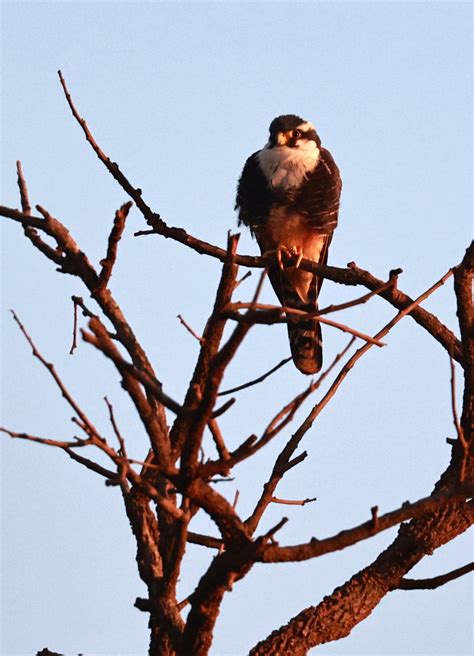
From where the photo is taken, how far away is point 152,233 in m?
3.70

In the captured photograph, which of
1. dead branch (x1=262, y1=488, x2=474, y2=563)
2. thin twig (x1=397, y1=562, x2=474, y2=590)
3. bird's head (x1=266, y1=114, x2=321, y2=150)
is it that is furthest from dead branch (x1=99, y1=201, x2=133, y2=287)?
bird's head (x1=266, y1=114, x2=321, y2=150)

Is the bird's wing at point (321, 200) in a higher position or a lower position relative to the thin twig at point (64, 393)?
higher

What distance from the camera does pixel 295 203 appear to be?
533 cm

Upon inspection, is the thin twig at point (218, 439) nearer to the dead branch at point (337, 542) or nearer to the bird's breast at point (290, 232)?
the dead branch at point (337, 542)

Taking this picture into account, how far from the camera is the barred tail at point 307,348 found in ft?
17.8

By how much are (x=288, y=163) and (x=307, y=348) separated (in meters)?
1.02

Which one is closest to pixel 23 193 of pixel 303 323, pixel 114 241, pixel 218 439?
pixel 114 241

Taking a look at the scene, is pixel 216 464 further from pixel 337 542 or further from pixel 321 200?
pixel 321 200

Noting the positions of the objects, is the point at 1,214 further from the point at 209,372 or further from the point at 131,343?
the point at 209,372

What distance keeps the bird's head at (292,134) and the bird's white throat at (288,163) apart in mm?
17

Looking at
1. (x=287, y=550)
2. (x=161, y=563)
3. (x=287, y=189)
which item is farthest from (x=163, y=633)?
(x=287, y=189)

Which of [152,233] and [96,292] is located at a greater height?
[152,233]

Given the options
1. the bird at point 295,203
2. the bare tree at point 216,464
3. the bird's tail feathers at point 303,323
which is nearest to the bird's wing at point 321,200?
the bird at point 295,203

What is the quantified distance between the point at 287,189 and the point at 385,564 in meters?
2.68
